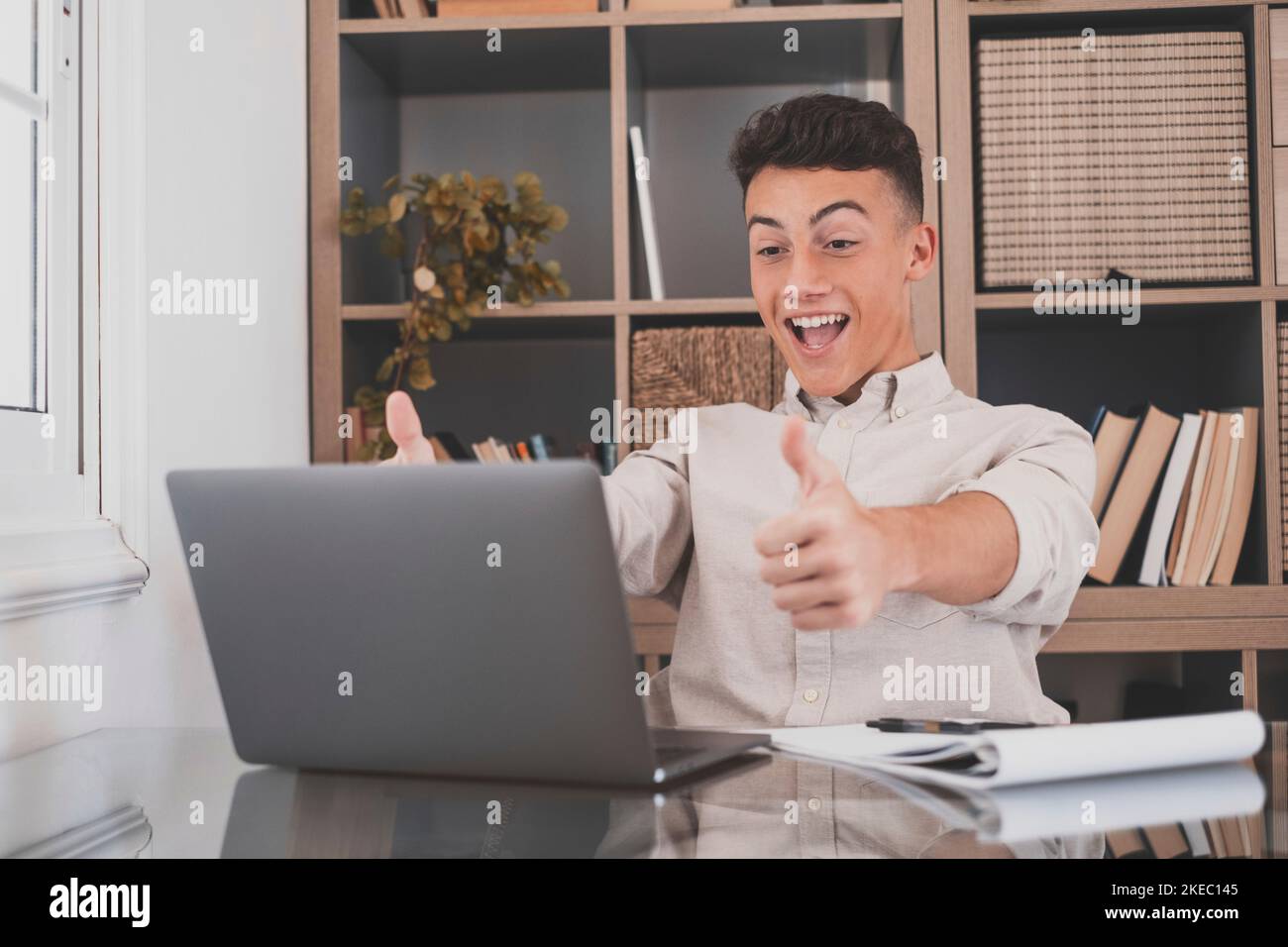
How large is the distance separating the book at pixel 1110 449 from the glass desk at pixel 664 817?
1206 millimetres

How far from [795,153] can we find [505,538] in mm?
941

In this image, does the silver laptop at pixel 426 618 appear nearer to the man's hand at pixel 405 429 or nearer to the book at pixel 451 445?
the man's hand at pixel 405 429

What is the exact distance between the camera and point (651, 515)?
4.60 ft

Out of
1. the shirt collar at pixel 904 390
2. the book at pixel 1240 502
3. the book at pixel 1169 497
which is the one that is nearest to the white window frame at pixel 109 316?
the shirt collar at pixel 904 390

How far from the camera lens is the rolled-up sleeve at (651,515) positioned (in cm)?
136

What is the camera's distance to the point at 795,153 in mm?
1479

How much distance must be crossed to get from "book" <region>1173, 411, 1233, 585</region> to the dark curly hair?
0.79 m

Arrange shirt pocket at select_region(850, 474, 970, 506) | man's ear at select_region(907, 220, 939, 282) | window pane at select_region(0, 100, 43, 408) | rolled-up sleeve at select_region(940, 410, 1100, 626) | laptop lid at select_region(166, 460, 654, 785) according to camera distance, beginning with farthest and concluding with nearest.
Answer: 1. man's ear at select_region(907, 220, 939, 282)
2. shirt pocket at select_region(850, 474, 970, 506)
3. window pane at select_region(0, 100, 43, 408)
4. rolled-up sleeve at select_region(940, 410, 1100, 626)
5. laptop lid at select_region(166, 460, 654, 785)

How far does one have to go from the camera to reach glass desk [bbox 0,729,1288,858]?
0.60 meters

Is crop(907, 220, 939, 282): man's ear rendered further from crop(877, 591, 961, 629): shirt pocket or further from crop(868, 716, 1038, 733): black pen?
crop(868, 716, 1038, 733): black pen

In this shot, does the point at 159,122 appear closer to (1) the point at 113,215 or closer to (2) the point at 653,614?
(1) the point at 113,215

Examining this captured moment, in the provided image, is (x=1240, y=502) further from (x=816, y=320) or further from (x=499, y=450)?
(x=499, y=450)

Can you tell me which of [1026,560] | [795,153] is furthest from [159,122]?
[1026,560]

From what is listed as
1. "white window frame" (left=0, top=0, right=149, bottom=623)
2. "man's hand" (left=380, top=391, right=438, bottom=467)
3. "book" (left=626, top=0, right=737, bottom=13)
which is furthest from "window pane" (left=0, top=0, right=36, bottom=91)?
"book" (left=626, top=0, right=737, bottom=13)
